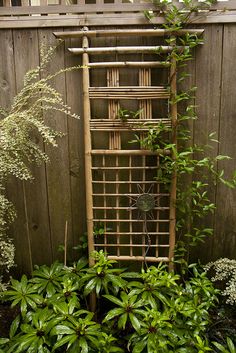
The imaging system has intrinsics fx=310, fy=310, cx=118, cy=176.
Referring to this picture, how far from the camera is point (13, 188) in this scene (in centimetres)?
220

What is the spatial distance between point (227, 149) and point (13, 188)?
1.51 meters

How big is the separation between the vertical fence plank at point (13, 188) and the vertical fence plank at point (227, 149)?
Answer: 1.37m

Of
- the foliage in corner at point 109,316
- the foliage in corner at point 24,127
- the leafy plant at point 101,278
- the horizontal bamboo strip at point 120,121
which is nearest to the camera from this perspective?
the foliage in corner at point 109,316

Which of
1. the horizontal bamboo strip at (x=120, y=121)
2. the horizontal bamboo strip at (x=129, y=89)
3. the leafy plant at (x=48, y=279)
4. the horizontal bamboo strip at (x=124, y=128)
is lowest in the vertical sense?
the leafy plant at (x=48, y=279)

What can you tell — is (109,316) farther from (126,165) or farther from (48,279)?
(126,165)

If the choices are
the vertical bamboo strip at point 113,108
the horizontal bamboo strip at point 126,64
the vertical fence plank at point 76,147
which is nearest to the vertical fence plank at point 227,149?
the horizontal bamboo strip at point 126,64

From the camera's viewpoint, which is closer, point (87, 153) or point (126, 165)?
point (87, 153)

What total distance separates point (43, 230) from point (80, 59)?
1211 millimetres

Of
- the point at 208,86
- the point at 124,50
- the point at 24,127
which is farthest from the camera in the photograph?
the point at 208,86

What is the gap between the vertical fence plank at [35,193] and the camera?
2.02 metres

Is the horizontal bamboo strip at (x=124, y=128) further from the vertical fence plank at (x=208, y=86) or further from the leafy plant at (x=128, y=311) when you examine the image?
the leafy plant at (x=128, y=311)

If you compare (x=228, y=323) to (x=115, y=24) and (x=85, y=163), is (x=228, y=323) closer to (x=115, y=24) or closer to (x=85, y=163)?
(x=85, y=163)

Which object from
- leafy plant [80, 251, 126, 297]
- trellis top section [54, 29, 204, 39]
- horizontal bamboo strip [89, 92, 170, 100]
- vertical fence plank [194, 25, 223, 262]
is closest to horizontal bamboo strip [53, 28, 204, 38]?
trellis top section [54, 29, 204, 39]

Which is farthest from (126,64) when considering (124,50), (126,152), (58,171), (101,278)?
(101,278)
